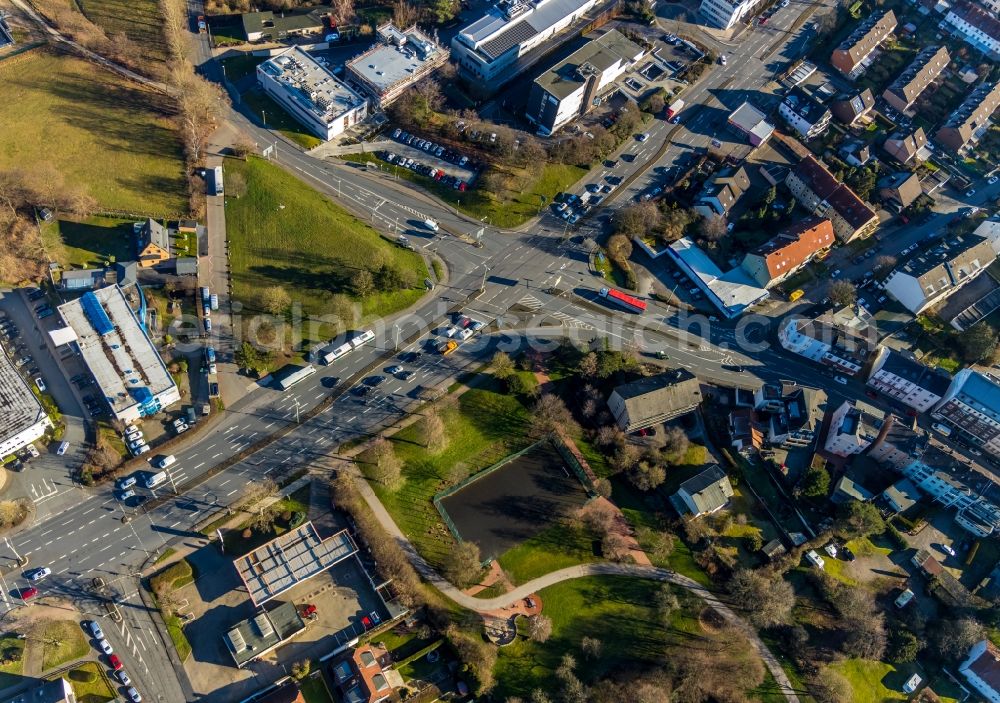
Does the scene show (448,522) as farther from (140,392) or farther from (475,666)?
(140,392)

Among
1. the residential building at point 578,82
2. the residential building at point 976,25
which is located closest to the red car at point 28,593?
the residential building at point 578,82

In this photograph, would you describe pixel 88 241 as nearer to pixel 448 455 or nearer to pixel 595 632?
pixel 448 455

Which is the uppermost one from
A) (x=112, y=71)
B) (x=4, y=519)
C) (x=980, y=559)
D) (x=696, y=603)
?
(x=112, y=71)

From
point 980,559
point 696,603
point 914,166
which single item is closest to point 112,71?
point 696,603

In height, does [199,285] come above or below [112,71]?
below

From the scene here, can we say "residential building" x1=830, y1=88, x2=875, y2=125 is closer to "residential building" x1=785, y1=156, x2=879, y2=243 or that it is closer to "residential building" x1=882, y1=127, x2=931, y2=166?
"residential building" x1=882, y1=127, x2=931, y2=166

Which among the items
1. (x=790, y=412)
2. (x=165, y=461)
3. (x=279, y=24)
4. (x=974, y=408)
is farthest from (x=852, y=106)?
(x=165, y=461)

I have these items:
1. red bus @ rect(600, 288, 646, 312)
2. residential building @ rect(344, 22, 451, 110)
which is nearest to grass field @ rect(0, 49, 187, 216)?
residential building @ rect(344, 22, 451, 110)
